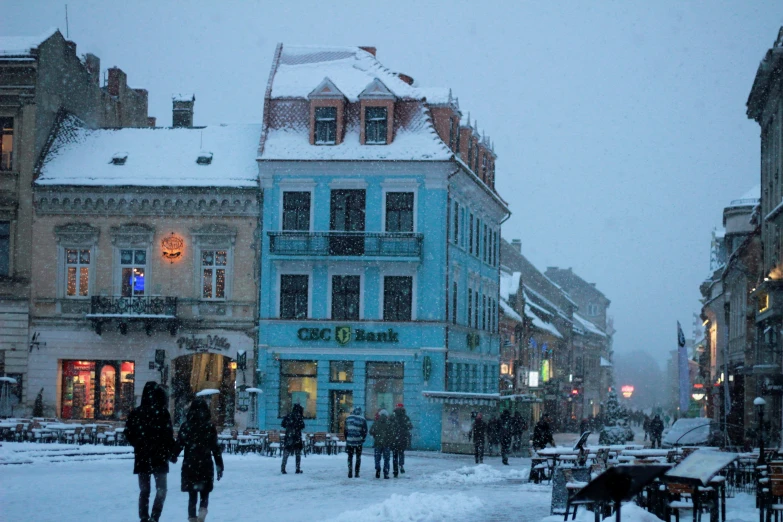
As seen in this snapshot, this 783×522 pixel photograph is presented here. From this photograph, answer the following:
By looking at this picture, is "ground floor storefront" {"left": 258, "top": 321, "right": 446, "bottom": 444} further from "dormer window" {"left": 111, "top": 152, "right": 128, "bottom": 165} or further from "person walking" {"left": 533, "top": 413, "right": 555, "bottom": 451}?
"person walking" {"left": 533, "top": 413, "right": 555, "bottom": 451}

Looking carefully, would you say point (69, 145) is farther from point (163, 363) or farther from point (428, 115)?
point (428, 115)

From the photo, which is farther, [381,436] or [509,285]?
[509,285]

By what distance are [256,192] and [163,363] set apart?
7.13 metres

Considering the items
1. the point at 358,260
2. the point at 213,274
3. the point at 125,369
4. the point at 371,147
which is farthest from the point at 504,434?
the point at 125,369

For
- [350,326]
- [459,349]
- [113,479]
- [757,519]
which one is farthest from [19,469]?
[459,349]

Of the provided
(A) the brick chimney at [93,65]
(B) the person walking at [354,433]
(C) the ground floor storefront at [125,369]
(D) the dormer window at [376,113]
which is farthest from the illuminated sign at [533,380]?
(B) the person walking at [354,433]

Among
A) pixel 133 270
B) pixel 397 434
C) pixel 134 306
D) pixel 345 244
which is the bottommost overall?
pixel 397 434

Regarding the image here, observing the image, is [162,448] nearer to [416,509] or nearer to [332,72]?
[416,509]

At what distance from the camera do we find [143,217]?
42375mm

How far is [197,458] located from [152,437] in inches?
23.8

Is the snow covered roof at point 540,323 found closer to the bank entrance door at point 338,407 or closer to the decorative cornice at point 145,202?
the bank entrance door at point 338,407

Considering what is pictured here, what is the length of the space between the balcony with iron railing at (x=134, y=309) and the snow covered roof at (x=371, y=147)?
21.3ft

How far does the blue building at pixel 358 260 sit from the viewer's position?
40.9 m

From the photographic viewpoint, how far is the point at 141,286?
1667 inches
